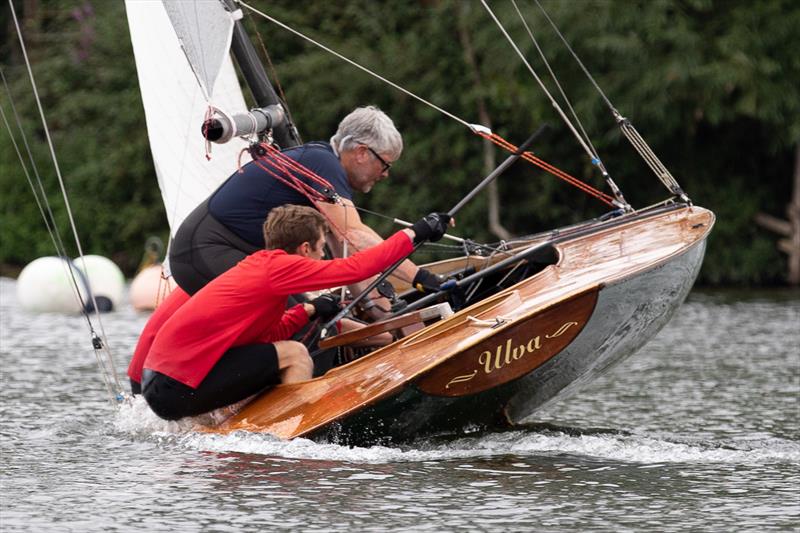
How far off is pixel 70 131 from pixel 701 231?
18448mm

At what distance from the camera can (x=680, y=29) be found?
1727 cm

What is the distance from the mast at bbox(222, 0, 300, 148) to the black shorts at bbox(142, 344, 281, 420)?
202cm

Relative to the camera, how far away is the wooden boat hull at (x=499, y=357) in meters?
6.12

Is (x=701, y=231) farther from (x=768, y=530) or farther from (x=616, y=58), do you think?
(x=616, y=58)

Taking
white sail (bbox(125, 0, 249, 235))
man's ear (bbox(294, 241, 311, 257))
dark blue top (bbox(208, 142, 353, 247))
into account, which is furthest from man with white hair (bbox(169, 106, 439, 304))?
white sail (bbox(125, 0, 249, 235))

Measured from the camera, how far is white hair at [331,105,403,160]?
259 inches

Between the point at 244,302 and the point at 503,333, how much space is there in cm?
99

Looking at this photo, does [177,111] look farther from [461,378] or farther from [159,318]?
[461,378]

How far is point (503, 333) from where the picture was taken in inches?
240

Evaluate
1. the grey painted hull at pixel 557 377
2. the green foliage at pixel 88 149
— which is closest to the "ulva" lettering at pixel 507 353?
the grey painted hull at pixel 557 377

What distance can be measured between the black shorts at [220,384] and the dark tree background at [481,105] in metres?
11.6

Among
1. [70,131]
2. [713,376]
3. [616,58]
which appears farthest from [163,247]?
[713,376]

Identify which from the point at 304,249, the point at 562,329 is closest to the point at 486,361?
the point at 562,329

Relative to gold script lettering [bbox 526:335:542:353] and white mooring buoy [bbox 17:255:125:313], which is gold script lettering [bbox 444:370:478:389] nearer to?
gold script lettering [bbox 526:335:542:353]
